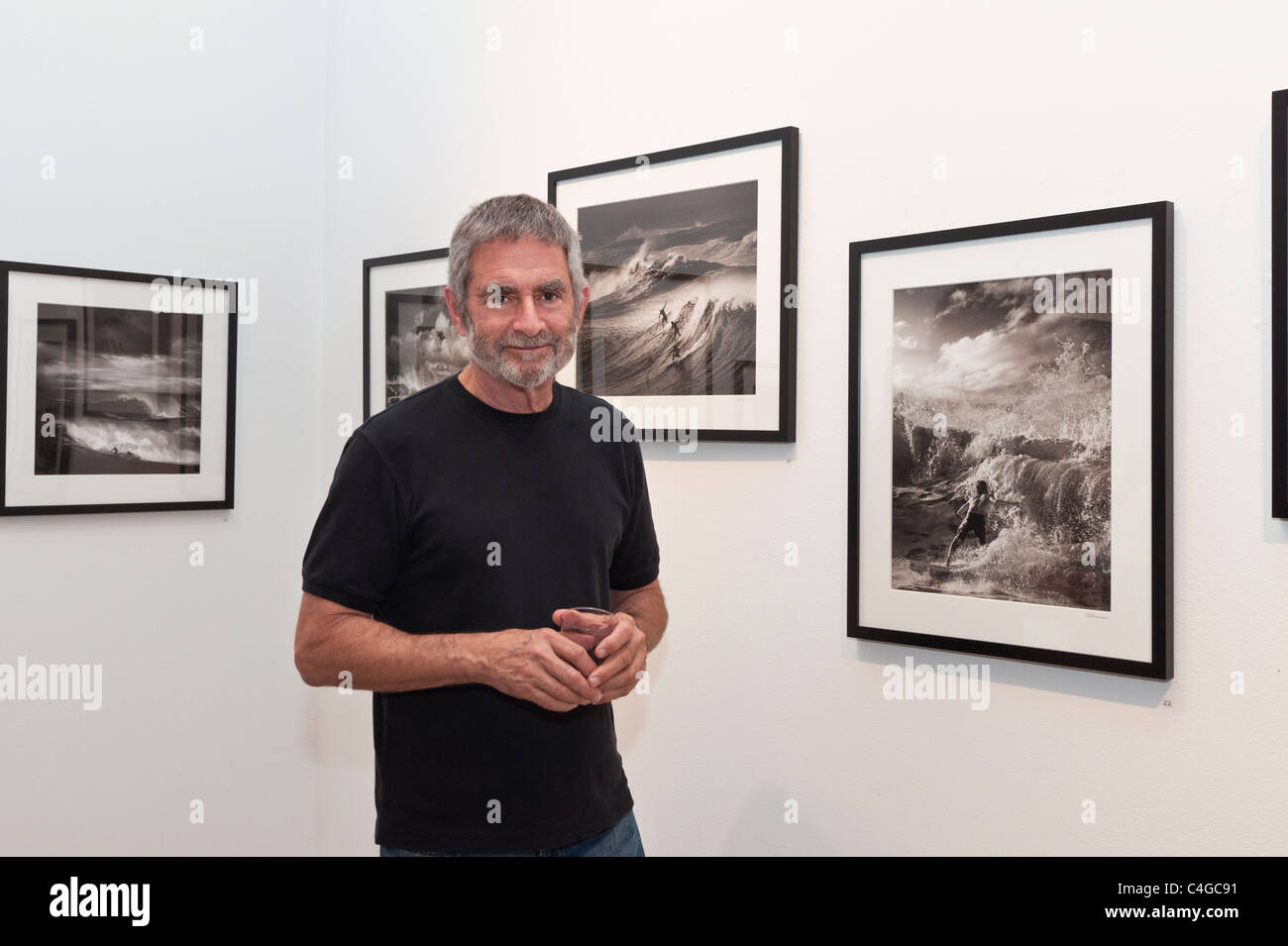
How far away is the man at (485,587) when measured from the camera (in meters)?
1.40

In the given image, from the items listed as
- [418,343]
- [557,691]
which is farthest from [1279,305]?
[418,343]

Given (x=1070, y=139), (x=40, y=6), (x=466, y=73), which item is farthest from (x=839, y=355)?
(x=40, y=6)

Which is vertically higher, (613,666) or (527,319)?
(527,319)

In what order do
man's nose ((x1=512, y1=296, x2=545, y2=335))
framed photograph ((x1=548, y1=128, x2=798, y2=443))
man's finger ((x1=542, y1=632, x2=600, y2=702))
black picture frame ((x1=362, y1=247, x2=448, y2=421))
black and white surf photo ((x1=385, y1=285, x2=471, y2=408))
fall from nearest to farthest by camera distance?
man's finger ((x1=542, y1=632, x2=600, y2=702)) < man's nose ((x1=512, y1=296, x2=545, y2=335)) < framed photograph ((x1=548, y1=128, x2=798, y2=443)) < black and white surf photo ((x1=385, y1=285, x2=471, y2=408)) < black picture frame ((x1=362, y1=247, x2=448, y2=421))

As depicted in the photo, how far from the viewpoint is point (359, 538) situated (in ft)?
4.62

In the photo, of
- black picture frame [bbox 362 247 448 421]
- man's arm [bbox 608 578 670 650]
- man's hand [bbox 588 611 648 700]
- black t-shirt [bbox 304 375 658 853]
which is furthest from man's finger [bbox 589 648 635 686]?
black picture frame [bbox 362 247 448 421]

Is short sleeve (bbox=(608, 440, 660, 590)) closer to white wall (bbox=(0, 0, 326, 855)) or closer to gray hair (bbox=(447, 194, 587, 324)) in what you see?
gray hair (bbox=(447, 194, 587, 324))

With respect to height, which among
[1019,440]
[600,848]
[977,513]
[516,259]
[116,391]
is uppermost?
[516,259]

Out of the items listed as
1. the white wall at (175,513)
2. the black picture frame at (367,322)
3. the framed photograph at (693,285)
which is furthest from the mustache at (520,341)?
the white wall at (175,513)

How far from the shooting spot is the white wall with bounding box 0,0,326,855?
2.28 metres

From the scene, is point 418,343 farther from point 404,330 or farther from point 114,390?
point 114,390

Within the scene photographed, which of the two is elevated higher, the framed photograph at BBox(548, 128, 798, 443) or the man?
the framed photograph at BBox(548, 128, 798, 443)

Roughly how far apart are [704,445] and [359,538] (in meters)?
0.85
